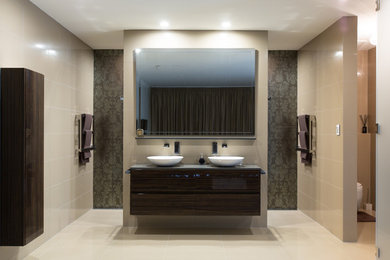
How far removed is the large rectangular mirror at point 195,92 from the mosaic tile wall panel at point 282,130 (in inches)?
41.8

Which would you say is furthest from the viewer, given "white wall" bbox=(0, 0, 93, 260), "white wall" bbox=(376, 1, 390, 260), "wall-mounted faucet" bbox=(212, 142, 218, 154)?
"wall-mounted faucet" bbox=(212, 142, 218, 154)

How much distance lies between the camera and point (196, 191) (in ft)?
12.4

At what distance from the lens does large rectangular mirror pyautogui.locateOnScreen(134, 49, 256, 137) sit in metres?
4.30

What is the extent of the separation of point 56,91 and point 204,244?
2493 millimetres

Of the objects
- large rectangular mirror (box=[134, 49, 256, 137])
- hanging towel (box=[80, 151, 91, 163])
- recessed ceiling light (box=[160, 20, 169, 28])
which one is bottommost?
hanging towel (box=[80, 151, 91, 163])

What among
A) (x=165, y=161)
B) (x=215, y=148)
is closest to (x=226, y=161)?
(x=215, y=148)

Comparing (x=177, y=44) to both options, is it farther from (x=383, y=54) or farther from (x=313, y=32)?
(x=383, y=54)

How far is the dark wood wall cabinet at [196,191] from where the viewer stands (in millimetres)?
3754

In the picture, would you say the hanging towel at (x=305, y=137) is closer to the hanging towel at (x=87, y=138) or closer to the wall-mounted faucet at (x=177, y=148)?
the wall-mounted faucet at (x=177, y=148)

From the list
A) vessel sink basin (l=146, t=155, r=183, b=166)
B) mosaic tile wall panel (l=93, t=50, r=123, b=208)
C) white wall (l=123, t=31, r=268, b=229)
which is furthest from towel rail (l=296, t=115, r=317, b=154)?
mosaic tile wall panel (l=93, t=50, r=123, b=208)

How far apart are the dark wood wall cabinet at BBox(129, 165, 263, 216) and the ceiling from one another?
1764mm

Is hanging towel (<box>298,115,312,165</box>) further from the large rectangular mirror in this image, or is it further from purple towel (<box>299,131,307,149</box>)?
the large rectangular mirror

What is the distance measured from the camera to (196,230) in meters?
4.10

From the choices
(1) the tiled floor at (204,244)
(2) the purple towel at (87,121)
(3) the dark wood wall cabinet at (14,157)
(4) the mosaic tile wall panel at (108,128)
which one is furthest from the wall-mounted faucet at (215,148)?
(3) the dark wood wall cabinet at (14,157)
